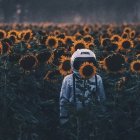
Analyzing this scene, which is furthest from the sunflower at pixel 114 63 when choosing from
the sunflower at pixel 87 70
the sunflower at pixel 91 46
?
the sunflower at pixel 91 46

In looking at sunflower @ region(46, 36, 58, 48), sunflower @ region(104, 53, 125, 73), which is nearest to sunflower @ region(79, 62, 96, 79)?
sunflower @ region(104, 53, 125, 73)

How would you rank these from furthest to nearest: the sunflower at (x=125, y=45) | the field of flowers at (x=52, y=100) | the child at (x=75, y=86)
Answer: the sunflower at (x=125, y=45), the child at (x=75, y=86), the field of flowers at (x=52, y=100)

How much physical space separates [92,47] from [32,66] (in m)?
2.52

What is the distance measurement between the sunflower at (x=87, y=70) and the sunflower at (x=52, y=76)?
0.99 meters

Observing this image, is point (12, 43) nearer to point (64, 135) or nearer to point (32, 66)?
point (32, 66)

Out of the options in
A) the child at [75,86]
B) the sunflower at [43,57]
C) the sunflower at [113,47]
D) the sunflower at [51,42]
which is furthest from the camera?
the sunflower at [51,42]

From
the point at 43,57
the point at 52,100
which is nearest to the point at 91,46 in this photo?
the point at 43,57

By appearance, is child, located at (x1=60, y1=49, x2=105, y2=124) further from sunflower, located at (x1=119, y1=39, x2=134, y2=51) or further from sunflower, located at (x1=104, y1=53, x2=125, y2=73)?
sunflower, located at (x1=119, y1=39, x2=134, y2=51)

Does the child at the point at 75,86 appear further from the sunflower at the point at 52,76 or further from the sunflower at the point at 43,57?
the sunflower at the point at 43,57

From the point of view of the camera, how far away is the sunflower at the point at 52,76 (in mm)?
7930

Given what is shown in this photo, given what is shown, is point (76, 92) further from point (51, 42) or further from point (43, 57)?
point (51, 42)

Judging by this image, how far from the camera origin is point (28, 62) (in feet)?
25.1

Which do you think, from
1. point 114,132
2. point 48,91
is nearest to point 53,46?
point 48,91

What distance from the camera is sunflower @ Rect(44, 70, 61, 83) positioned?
26.0 ft
